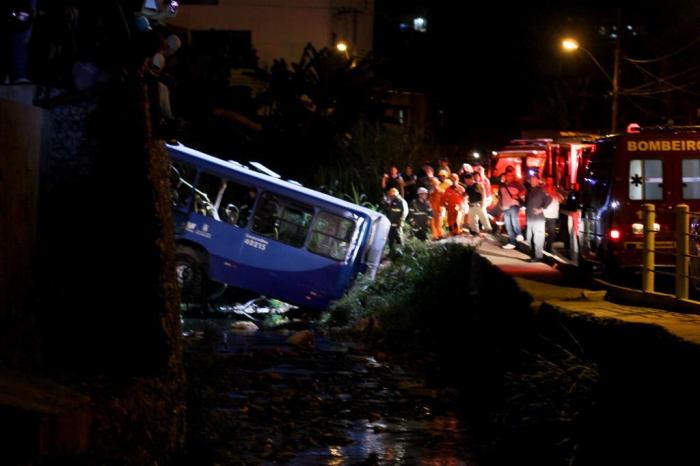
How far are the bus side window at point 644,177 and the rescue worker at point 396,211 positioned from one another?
25.7 ft

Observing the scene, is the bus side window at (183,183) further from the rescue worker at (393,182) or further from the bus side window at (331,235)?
the rescue worker at (393,182)

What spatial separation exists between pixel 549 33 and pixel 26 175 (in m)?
38.7

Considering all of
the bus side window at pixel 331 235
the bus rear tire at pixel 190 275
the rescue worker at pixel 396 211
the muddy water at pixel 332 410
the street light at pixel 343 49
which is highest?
the street light at pixel 343 49

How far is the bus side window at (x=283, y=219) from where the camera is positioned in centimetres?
2111

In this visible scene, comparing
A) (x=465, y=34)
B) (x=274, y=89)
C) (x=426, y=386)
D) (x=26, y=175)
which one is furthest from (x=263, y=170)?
(x=465, y=34)

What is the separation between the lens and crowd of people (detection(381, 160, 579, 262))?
2214 centimetres

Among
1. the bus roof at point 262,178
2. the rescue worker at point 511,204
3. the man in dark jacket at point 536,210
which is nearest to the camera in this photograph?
the man in dark jacket at point 536,210

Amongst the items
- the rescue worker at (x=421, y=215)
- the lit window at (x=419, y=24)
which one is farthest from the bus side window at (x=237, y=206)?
the lit window at (x=419, y=24)

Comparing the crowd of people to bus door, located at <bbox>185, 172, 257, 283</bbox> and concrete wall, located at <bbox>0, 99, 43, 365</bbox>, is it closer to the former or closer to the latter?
bus door, located at <bbox>185, 172, 257, 283</bbox>

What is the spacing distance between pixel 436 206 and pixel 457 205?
0.55 m

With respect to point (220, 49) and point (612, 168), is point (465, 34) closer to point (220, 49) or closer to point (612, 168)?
point (220, 49)

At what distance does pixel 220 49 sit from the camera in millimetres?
36125

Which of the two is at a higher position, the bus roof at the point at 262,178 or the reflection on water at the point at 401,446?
the bus roof at the point at 262,178

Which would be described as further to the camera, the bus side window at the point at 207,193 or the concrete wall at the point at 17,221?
the bus side window at the point at 207,193
